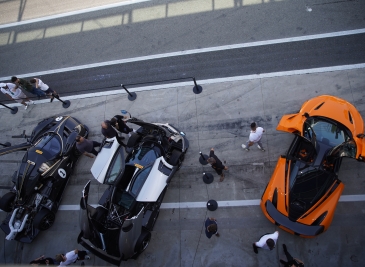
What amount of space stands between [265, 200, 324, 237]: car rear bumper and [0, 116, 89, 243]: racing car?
595cm

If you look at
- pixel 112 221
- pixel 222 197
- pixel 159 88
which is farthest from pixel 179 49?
pixel 112 221

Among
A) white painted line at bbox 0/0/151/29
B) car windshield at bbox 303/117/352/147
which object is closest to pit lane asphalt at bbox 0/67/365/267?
car windshield at bbox 303/117/352/147

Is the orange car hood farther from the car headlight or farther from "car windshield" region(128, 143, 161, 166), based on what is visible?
the car headlight

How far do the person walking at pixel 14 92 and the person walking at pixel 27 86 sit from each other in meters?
0.18

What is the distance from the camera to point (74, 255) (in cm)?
675

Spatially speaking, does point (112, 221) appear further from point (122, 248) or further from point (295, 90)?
point (295, 90)

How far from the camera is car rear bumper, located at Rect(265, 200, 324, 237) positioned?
6062 millimetres

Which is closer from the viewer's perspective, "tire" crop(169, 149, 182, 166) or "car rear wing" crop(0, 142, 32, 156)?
"tire" crop(169, 149, 182, 166)

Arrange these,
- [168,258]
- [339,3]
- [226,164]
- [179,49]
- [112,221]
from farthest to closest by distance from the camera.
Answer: [179,49], [339,3], [226,164], [168,258], [112,221]

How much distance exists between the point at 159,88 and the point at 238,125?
9.99 feet

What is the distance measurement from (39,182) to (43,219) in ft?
3.41

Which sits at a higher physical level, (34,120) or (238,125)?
(34,120)

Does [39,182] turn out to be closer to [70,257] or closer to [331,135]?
[70,257]

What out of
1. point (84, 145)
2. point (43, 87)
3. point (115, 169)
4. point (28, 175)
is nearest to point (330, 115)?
point (115, 169)
